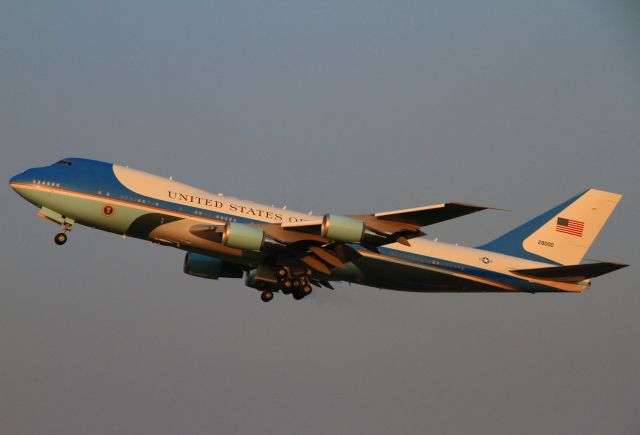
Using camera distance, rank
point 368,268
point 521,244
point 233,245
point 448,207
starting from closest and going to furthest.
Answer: point 448,207, point 233,245, point 368,268, point 521,244

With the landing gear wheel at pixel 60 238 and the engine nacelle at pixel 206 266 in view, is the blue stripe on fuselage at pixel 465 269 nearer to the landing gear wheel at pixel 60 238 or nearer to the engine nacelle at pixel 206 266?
the engine nacelle at pixel 206 266

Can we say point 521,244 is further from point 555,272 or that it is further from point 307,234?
point 307,234

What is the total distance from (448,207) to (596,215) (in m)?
16.5

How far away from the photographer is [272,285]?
47250 mm

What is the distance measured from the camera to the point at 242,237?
4078 cm

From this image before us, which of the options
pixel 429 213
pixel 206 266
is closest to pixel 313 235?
pixel 429 213

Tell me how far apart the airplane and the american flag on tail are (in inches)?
131

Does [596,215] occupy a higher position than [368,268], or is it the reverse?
[596,215]

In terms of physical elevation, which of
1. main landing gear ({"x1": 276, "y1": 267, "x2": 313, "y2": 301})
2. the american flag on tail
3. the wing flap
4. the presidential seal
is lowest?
main landing gear ({"x1": 276, "y1": 267, "x2": 313, "y2": 301})

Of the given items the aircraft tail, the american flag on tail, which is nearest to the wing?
the aircraft tail

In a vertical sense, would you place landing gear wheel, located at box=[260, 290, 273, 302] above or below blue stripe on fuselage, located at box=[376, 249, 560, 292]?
below

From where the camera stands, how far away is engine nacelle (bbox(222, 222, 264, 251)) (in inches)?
1599

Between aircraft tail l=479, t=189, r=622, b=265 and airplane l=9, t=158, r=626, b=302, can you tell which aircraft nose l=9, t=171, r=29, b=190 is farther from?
aircraft tail l=479, t=189, r=622, b=265

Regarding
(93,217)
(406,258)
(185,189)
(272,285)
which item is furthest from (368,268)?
(93,217)
